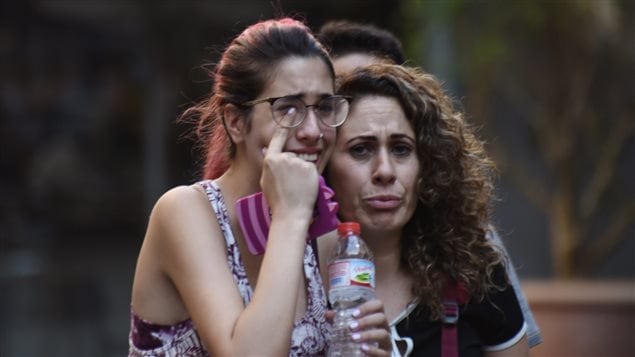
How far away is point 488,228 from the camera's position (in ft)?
13.0

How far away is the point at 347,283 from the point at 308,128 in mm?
462

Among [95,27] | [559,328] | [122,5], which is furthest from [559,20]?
[95,27]

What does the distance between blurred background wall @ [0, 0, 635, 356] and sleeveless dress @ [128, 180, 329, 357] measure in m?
3.81

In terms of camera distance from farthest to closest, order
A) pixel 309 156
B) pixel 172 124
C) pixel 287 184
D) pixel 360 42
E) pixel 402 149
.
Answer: pixel 172 124 < pixel 360 42 < pixel 402 149 < pixel 309 156 < pixel 287 184

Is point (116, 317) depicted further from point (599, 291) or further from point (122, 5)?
point (599, 291)

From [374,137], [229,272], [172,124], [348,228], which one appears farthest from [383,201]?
[172,124]

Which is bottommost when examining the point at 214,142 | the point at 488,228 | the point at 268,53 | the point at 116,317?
→ the point at 116,317

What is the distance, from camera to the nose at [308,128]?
3.23 metres

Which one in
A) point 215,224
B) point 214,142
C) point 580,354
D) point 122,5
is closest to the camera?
point 215,224

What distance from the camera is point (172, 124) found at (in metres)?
11.9

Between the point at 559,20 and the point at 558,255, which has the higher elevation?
the point at 559,20

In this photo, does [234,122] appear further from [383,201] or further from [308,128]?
[383,201]

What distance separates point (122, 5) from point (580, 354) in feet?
21.7

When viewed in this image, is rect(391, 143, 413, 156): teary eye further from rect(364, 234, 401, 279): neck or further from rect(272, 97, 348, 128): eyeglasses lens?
rect(272, 97, 348, 128): eyeglasses lens
